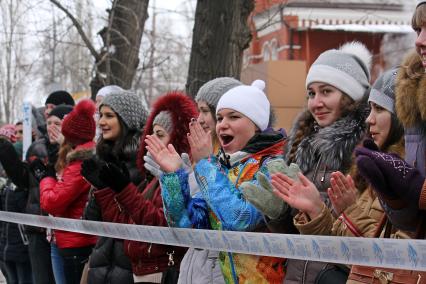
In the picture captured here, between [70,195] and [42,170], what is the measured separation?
21.0 inches

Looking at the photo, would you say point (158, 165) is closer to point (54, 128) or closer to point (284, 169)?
point (284, 169)

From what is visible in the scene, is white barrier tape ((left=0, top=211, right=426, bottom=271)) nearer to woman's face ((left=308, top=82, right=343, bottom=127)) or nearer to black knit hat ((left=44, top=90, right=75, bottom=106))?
woman's face ((left=308, top=82, right=343, bottom=127))

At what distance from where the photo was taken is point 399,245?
3.27 metres

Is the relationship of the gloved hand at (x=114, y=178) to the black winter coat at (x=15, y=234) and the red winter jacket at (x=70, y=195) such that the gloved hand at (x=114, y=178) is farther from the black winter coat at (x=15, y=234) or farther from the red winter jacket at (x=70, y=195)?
the black winter coat at (x=15, y=234)

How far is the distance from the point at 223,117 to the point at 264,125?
233mm

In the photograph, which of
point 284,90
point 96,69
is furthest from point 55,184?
point 284,90

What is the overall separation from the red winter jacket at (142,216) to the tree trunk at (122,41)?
7490 mm

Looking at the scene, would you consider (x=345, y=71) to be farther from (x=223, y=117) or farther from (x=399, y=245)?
(x=399, y=245)

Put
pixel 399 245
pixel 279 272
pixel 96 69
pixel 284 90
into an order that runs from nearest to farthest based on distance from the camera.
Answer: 1. pixel 399 245
2. pixel 279 272
3. pixel 96 69
4. pixel 284 90

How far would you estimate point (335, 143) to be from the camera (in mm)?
4562

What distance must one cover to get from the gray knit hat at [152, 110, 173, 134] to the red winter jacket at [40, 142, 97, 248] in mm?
1155

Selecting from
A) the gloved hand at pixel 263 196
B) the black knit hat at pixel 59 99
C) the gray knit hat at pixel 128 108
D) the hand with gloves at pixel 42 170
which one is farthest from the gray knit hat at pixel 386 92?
the black knit hat at pixel 59 99

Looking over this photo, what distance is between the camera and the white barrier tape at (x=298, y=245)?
325 cm

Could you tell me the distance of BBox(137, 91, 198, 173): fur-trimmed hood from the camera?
19.4 ft
